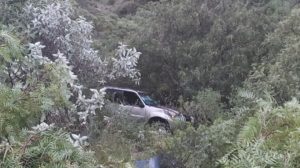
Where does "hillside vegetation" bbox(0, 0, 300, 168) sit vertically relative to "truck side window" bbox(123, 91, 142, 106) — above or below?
above

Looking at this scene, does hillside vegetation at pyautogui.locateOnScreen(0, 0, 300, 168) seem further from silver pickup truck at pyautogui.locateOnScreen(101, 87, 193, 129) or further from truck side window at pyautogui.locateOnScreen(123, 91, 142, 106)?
truck side window at pyautogui.locateOnScreen(123, 91, 142, 106)

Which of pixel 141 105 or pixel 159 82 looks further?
pixel 159 82

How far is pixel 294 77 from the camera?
10.9 meters

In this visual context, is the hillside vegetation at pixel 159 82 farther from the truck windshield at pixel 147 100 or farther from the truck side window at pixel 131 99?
the truck side window at pixel 131 99

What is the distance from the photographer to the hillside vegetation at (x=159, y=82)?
3887 millimetres

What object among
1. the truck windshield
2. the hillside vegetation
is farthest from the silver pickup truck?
the hillside vegetation

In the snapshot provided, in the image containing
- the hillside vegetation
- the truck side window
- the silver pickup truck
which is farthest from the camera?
the truck side window

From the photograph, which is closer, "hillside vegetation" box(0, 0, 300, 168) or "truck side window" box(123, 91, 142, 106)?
"hillside vegetation" box(0, 0, 300, 168)

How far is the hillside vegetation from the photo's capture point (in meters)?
3.89

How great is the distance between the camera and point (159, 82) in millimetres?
16188

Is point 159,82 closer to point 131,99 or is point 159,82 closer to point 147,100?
point 147,100

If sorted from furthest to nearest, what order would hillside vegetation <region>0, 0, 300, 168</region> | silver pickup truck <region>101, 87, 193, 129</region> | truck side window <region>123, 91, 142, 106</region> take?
1. truck side window <region>123, 91, 142, 106</region>
2. silver pickup truck <region>101, 87, 193, 129</region>
3. hillside vegetation <region>0, 0, 300, 168</region>

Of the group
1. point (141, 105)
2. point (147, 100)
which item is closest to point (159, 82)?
point (147, 100)

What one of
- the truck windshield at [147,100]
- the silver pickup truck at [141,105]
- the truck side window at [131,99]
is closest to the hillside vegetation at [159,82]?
the truck windshield at [147,100]
